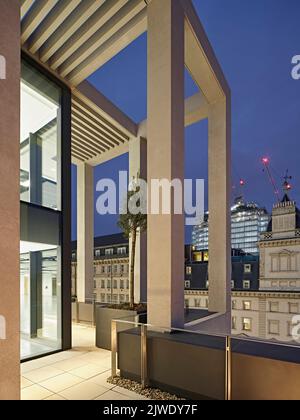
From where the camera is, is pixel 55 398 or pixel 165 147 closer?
pixel 55 398

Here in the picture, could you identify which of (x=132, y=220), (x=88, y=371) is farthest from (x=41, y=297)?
(x=132, y=220)

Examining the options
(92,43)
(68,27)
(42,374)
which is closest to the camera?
(42,374)

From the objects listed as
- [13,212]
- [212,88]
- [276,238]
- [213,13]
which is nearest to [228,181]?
[212,88]

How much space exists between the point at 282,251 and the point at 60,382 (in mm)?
35493

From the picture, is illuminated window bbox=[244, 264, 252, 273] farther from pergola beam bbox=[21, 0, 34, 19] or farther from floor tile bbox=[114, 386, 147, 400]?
pergola beam bbox=[21, 0, 34, 19]

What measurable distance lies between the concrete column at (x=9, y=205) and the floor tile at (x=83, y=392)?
6.41ft

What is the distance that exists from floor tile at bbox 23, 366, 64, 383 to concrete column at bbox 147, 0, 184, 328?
6.48ft

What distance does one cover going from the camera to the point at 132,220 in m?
7.43

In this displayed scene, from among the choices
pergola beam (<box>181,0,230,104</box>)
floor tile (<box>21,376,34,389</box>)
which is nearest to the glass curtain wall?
floor tile (<box>21,376,34,389</box>)

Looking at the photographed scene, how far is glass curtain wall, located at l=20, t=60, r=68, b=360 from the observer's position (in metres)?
7.09

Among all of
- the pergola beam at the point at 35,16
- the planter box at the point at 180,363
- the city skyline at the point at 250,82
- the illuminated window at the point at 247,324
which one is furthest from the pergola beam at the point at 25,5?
the city skyline at the point at 250,82

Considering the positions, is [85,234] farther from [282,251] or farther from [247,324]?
[247,324]

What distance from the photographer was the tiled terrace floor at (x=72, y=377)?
454 cm
